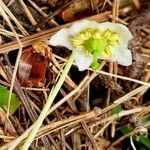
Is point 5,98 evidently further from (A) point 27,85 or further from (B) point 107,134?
(B) point 107,134

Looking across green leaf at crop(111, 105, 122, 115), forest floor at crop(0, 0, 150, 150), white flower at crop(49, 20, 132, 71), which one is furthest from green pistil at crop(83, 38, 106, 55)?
green leaf at crop(111, 105, 122, 115)

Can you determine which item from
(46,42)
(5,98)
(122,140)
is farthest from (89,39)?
(122,140)

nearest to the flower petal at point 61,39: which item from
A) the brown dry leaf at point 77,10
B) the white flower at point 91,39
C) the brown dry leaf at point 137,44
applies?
the white flower at point 91,39

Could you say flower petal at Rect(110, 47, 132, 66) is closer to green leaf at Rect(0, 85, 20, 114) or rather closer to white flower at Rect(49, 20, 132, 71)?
white flower at Rect(49, 20, 132, 71)

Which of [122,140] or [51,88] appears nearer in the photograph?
[51,88]

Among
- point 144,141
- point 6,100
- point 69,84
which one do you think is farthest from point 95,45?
point 144,141

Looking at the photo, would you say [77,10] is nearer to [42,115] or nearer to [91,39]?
[91,39]
